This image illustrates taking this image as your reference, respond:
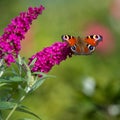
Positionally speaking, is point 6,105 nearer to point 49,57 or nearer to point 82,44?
point 49,57

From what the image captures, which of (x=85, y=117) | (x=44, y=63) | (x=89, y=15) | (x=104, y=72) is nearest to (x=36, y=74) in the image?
(x=44, y=63)

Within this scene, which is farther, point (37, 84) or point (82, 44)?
point (82, 44)

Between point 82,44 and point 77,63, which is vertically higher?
point 77,63

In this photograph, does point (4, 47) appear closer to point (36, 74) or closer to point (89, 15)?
point (36, 74)

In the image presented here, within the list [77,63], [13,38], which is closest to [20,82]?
[13,38]

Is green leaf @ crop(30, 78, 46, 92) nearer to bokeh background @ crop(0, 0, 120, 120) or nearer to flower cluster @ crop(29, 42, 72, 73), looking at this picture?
flower cluster @ crop(29, 42, 72, 73)
